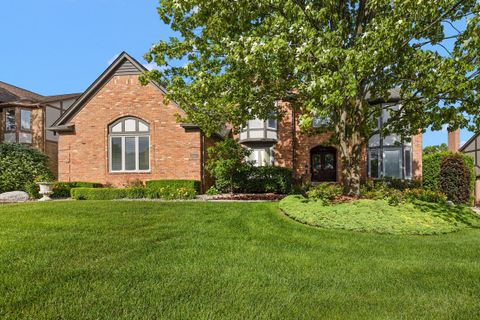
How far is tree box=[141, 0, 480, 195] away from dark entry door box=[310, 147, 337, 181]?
37.7ft

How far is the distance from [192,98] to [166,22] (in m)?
2.69

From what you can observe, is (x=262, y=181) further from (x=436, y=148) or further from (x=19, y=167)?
Answer: (x=436, y=148)

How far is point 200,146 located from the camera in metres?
17.7

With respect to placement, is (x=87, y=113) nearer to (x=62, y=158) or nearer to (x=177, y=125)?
(x=62, y=158)

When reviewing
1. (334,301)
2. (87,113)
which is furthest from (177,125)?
(334,301)

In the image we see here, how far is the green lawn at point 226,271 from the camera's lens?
3604 millimetres

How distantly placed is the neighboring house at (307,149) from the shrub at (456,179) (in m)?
3.19

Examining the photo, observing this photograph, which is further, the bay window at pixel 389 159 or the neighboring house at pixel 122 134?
the bay window at pixel 389 159

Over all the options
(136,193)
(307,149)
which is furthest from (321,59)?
(307,149)

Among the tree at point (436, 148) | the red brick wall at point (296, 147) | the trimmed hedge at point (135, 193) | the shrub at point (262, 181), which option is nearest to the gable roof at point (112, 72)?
the trimmed hedge at point (135, 193)

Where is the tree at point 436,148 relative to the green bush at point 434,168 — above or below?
above

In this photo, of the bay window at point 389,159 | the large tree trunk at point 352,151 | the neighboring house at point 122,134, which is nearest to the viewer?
the large tree trunk at point 352,151

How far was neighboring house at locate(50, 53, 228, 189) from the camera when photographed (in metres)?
18.0

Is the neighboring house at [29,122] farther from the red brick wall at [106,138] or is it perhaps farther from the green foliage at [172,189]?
the green foliage at [172,189]
